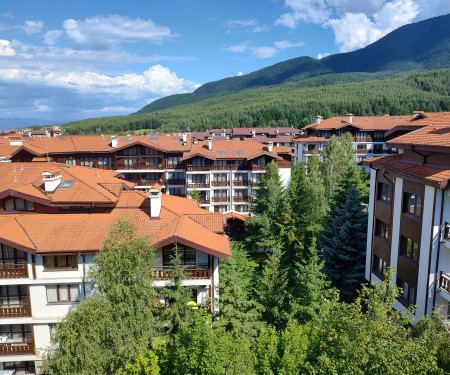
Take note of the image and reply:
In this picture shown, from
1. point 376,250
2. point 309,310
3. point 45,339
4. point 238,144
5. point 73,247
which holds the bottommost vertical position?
point 45,339

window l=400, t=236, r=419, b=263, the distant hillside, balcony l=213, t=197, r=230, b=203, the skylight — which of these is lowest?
balcony l=213, t=197, r=230, b=203

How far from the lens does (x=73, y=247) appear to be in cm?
1811

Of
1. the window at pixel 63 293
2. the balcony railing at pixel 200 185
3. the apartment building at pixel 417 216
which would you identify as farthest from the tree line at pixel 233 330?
the balcony railing at pixel 200 185

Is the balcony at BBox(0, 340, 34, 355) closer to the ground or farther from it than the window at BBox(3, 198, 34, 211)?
closer to the ground

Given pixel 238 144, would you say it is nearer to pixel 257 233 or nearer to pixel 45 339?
pixel 257 233

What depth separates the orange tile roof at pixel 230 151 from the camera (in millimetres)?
46656

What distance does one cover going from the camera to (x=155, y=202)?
2062 cm

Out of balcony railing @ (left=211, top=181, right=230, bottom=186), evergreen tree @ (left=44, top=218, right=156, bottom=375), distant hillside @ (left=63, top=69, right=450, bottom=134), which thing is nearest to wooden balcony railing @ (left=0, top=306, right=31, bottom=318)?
evergreen tree @ (left=44, top=218, right=156, bottom=375)

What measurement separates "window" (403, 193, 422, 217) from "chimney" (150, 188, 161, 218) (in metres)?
14.1

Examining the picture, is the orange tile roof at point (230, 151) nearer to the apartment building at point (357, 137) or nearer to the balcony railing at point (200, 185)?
the balcony railing at point (200, 185)

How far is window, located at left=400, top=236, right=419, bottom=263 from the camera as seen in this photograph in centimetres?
1805

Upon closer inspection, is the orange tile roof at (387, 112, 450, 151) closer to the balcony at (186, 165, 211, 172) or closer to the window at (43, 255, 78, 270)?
the window at (43, 255, 78, 270)

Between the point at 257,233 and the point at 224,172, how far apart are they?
14514mm

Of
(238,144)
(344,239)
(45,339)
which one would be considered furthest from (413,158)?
(238,144)
